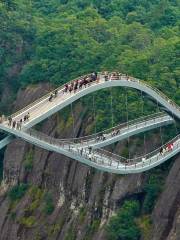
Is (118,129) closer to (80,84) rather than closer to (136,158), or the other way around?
(136,158)

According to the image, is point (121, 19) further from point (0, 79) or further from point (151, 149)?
point (151, 149)

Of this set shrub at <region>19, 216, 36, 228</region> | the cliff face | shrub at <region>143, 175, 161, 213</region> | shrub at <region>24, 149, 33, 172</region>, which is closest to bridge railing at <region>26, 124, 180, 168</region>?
the cliff face

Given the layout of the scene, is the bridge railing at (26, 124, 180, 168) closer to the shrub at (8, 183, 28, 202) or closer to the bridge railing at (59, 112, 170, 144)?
the bridge railing at (59, 112, 170, 144)

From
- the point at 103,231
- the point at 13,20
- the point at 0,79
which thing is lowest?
the point at 103,231

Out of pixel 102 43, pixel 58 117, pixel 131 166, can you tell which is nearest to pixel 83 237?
pixel 131 166

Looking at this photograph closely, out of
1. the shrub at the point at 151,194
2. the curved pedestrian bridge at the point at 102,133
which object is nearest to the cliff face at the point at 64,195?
the shrub at the point at 151,194

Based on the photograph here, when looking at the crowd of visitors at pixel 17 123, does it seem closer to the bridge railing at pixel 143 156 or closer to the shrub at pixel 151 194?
Result: the bridge railing at pixel 143 156
